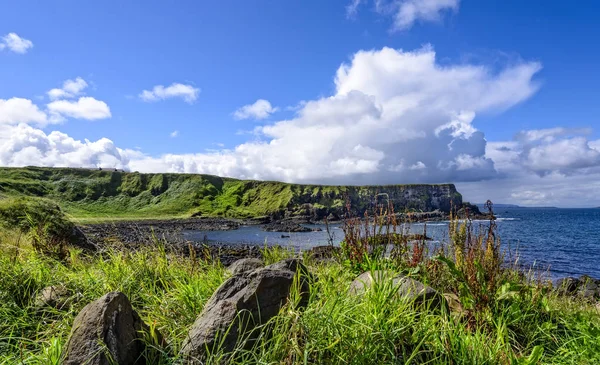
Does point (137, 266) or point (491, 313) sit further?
point (137, 266)

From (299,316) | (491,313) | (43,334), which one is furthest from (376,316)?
(43,334)

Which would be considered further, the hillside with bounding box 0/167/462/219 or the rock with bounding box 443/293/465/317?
the hillside with bounding box 0/167/462/219

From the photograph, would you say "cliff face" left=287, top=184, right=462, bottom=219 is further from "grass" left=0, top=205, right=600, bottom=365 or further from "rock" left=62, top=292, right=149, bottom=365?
"rock" left=62, top=292, right=149, bottom=365

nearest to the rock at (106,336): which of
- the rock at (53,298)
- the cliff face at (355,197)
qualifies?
the rock at (53,298)

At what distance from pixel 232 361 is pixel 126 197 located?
515 ft

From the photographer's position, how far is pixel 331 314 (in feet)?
11.7

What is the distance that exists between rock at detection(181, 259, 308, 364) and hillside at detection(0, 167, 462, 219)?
104m

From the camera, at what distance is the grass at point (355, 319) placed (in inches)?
133

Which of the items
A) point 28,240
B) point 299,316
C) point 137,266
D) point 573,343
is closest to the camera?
point 299,316

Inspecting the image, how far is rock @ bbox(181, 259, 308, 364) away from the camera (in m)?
3.39

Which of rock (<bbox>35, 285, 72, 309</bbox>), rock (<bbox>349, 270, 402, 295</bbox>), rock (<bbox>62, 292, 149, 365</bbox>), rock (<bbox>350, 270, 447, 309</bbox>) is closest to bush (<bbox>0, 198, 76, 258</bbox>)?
rock (<bbox>35, 285, 72, 309</bbox>)

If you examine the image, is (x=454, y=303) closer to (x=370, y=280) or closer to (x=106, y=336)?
(x=370, y=280)

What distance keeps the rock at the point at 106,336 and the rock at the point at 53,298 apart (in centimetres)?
198

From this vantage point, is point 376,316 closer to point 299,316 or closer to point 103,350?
point 299,316
